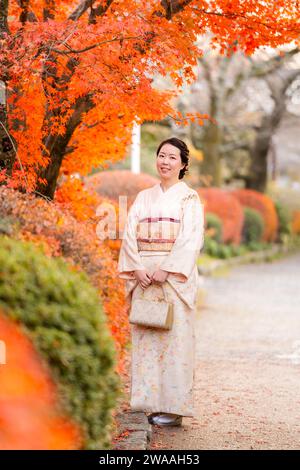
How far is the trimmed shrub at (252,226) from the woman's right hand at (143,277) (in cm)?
1915

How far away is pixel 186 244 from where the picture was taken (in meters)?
5.54

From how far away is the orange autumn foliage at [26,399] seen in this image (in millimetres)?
3623

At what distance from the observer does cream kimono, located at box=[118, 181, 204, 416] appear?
220 inches

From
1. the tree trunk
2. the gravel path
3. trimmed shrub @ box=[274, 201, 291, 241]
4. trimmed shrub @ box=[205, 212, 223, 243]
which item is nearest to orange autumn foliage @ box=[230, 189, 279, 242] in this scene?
trimmed shrub @ box=[274, 201, 291, 241]

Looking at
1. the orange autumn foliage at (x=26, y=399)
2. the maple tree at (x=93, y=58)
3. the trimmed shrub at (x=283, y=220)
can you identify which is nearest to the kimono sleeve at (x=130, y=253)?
the maple tree at (x=93, y=58)

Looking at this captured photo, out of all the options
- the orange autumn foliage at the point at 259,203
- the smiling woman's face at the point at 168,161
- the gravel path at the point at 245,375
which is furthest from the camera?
the orange autumn foliage at the point at 259,203

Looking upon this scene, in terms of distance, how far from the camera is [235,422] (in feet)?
19.1

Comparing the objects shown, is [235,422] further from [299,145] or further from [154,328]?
[299,145]

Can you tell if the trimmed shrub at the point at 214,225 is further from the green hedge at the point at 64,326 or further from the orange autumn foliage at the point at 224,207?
the green hedge at the point at 64,326

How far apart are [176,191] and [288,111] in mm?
22149

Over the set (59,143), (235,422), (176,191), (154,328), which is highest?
(59,143)

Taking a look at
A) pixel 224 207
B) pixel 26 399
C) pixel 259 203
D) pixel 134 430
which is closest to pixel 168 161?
pixel 134 430

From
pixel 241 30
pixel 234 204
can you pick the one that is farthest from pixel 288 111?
pixel 241 30
